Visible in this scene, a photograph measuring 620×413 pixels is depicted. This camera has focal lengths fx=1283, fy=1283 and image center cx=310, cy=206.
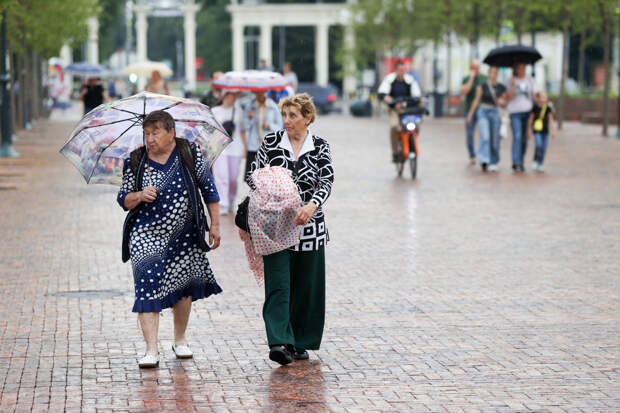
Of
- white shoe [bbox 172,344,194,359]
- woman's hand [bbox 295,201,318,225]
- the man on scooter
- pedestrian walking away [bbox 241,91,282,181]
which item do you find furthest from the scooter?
woman's hand [bbox 295,201,318,225]

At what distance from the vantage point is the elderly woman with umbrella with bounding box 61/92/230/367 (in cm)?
698

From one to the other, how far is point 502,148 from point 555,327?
20454 mm

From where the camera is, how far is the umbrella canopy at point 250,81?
14883 mm

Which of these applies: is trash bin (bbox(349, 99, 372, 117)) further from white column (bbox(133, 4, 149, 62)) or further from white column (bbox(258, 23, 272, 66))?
white column (bbox(133, 4, 149, 62))

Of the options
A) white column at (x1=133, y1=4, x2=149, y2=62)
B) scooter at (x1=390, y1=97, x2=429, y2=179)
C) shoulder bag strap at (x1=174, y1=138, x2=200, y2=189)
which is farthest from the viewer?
white column at (x1=133, y1=4, x2=149, y2=62)

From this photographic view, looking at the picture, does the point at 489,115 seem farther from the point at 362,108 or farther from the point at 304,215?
the point at 362,108

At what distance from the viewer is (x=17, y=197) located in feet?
56.0

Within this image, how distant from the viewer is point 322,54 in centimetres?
10869

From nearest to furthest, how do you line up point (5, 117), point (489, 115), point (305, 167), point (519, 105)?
point (305, 167)
point (519, 105)
point (489, 115)
point (5, 117)

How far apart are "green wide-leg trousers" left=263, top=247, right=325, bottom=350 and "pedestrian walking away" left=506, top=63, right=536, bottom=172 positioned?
1399cm

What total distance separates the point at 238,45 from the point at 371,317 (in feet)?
332

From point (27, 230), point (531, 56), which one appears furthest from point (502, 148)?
point (27, 230)

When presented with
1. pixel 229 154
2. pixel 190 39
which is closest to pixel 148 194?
pixel 229 154

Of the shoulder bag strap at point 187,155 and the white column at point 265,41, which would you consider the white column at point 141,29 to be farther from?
the shoulder bag strap at point 187,155
